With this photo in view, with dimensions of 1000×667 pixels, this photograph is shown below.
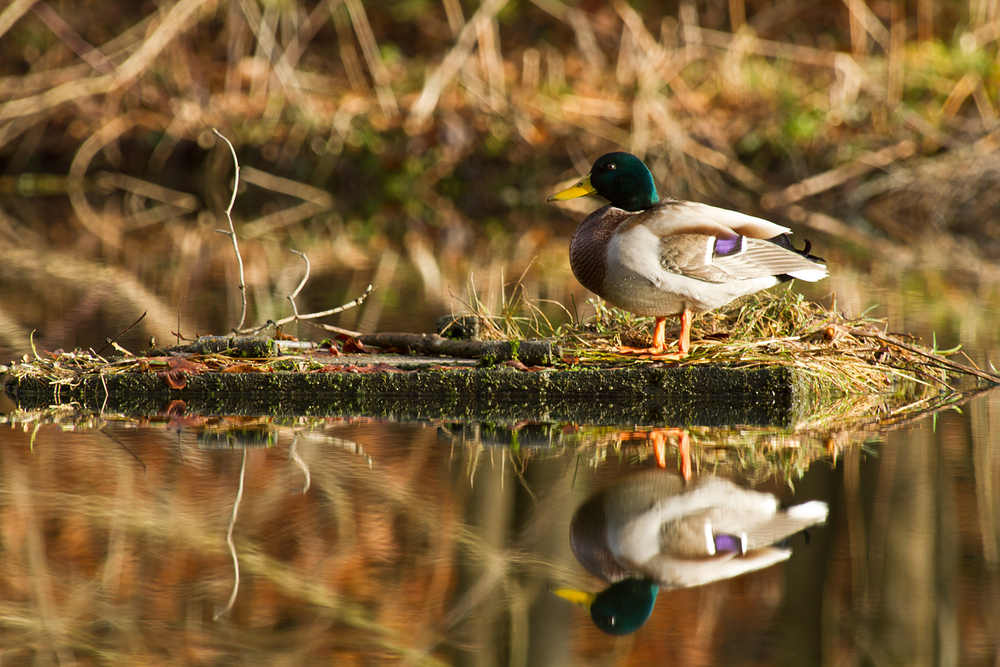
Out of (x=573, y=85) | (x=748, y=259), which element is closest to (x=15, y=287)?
(x=748, y=259)

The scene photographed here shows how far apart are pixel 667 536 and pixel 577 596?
0.43m

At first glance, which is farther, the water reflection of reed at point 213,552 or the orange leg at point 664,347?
the orange leg at point 664,347

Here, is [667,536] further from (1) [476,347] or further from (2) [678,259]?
(1) [476,347]

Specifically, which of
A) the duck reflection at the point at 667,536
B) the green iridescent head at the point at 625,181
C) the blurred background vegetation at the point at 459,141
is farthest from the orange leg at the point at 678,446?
the blurred background vegetation at the point at 459,141

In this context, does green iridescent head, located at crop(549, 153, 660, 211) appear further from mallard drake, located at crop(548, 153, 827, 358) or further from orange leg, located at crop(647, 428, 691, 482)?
orange leg, located at crop(647, 428, 691, 482)

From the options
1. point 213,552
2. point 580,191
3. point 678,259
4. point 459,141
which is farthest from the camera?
point 459,141

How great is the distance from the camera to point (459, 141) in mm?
15766

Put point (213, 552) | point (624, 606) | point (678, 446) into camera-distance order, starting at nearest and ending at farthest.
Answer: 1. point (624, 606)
2. point (213, 552)
3. point (678, 446)

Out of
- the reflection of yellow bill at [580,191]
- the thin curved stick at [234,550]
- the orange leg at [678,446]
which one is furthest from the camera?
the reflection of yellow bill at [580,191]

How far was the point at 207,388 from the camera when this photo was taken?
14.8 feet

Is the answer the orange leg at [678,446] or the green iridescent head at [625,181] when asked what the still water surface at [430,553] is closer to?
the orange leg at [678,446]

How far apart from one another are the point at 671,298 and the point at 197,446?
183 cm

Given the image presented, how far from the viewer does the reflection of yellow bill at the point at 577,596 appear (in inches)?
93.2

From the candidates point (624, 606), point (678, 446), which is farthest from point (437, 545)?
point (678, 446)
